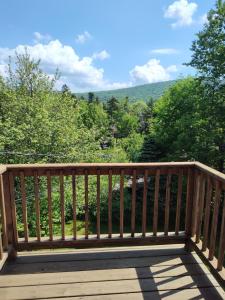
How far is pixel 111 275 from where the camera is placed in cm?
246

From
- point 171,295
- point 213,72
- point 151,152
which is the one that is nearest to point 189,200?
point 171,295

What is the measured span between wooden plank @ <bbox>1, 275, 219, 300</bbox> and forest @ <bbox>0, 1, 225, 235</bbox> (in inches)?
Answer: 238

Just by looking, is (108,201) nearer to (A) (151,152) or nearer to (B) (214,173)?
(B) (214,173)

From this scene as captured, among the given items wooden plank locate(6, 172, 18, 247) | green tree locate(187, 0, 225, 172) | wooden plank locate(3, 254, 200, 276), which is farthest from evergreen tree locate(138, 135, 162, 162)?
wooden plank locate(6, 172, 18, 247)

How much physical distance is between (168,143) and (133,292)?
12.1 m

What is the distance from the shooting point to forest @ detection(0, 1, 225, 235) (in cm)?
945

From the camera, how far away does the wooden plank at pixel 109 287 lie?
2189 millimetres

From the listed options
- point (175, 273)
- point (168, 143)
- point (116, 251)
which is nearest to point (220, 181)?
point (175, 273)

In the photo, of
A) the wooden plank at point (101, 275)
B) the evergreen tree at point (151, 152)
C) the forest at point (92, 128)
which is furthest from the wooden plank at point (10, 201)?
the evergreen tree at point (151, 152)

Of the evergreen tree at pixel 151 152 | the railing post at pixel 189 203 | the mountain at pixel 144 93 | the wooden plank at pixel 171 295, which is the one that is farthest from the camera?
the mountain at pixel 144 93

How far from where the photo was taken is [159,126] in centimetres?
1455

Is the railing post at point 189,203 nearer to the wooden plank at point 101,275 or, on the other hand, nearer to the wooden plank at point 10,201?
the wooden plank at point 101,275

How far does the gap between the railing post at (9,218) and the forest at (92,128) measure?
5.43 metres

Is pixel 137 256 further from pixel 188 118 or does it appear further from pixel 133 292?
pixel 188 118
